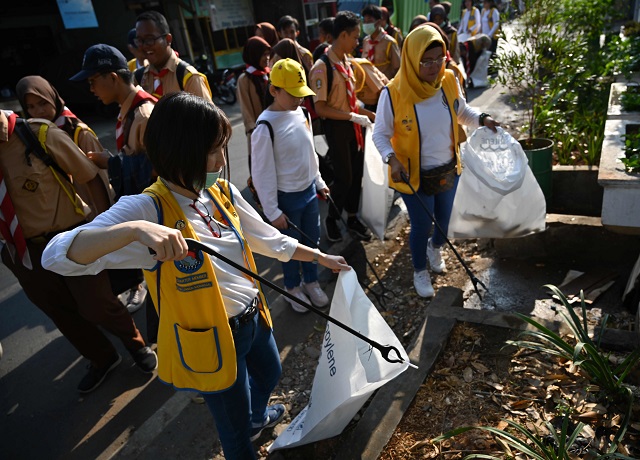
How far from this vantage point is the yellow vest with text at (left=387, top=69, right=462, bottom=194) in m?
3.20

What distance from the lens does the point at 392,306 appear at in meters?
3.73

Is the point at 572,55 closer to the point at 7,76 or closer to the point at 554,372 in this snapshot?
the point at 554,372

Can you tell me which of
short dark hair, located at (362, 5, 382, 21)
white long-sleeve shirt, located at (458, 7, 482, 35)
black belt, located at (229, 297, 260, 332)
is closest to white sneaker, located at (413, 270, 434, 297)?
black belt, located at (229, 297, 260, 332)

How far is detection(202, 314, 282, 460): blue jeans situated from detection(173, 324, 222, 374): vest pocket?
17 cm

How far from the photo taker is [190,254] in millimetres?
1572

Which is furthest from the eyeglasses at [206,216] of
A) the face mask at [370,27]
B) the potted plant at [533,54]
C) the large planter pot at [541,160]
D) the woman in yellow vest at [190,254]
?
the face mask at [370,27]

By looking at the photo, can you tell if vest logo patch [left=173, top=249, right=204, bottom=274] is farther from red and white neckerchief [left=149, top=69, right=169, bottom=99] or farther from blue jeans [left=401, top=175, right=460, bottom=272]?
red and white neckerchief [left=149, top=69, right=169, bottom=99]

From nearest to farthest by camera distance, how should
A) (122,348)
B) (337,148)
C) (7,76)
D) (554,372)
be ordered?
(554,372) → (122,348) → (337,148) → (7,76)

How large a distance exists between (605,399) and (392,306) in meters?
1.80

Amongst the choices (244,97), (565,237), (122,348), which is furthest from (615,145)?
(122,348)

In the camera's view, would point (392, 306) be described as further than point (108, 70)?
Yes

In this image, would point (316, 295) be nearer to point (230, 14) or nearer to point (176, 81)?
point (176, 81)

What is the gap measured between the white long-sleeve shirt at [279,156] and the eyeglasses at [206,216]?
1333mm

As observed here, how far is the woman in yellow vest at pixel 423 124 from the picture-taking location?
9.95 feet
